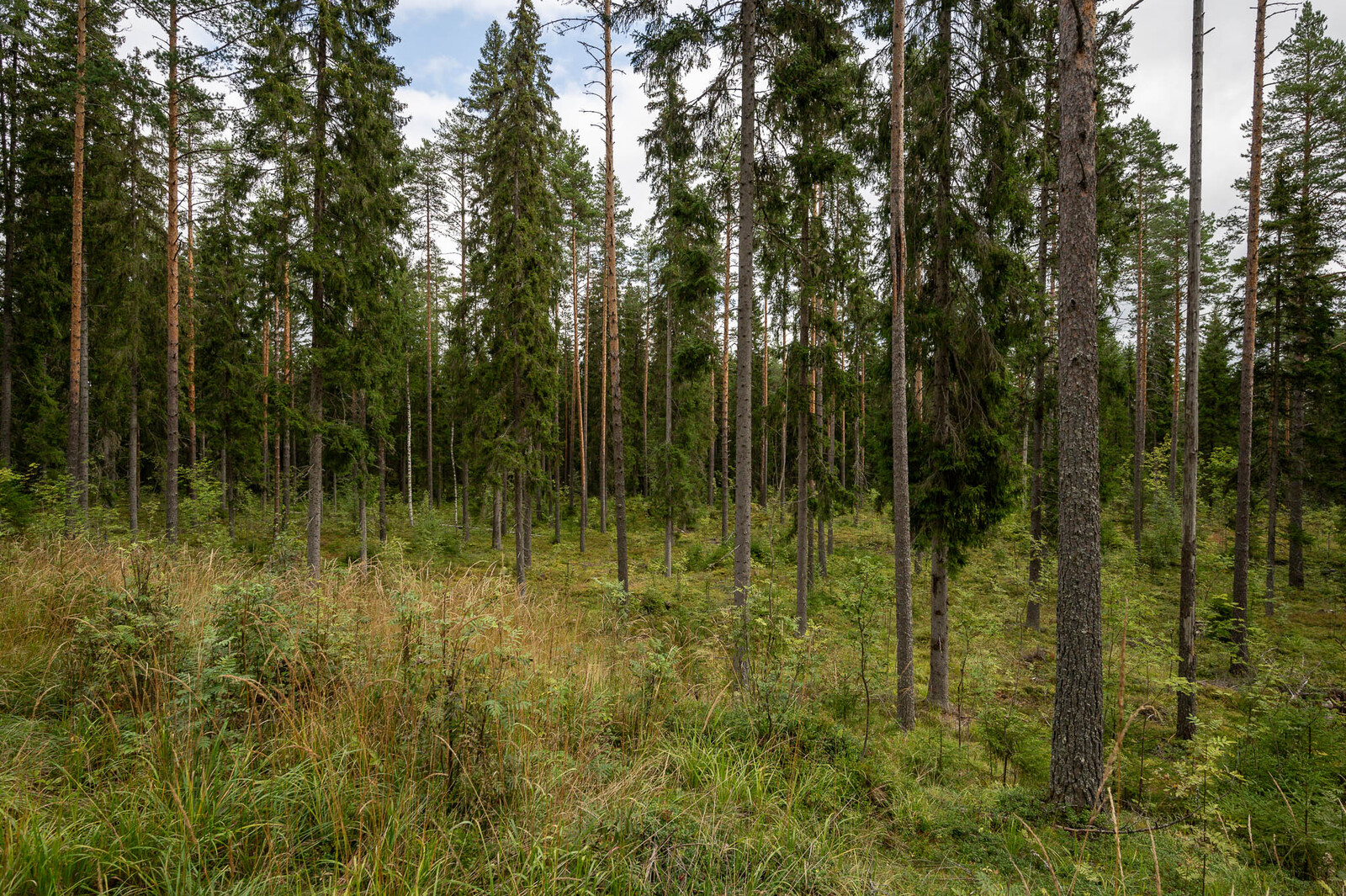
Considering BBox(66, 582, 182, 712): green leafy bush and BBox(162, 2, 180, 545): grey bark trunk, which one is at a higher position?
BBox(162, 2, 180, 545): grey bark trunk

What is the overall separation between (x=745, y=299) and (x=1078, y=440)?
488 cm

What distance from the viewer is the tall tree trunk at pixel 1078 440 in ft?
16.4

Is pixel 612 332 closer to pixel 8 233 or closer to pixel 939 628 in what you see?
pixel 939 628

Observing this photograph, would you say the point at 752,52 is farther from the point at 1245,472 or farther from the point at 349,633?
the point at 1245,472

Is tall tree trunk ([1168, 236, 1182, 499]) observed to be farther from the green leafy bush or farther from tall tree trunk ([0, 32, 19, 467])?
tall tree trunk ([0, 32, 19, 467])

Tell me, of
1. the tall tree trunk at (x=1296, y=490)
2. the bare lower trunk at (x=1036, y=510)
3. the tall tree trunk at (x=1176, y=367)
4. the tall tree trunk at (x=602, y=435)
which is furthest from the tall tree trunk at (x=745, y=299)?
the tall tree trunk at (x=1176, y=367)

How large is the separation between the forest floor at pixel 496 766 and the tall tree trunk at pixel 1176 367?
19.4 meters

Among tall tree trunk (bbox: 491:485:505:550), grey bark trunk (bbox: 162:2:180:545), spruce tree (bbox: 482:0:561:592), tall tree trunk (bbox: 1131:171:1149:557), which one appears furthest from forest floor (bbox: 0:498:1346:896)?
tall tree trunk (bbox: 1131:171:1149:557)

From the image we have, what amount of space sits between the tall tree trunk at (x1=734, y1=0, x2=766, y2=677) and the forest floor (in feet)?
6.72

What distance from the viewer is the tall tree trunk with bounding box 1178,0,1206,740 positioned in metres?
8.09

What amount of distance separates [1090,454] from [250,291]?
26.1 m

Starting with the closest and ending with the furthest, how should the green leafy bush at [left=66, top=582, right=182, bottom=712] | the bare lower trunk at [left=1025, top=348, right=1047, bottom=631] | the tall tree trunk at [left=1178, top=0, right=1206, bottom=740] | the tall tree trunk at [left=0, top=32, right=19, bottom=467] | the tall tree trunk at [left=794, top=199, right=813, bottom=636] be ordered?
the green leafy bush at [left=66, top=582, right=182, bottom=712]
the tall tree trunk at [left=1178, top=0, right=1206, bottom=740]
the tall tree trunk at [left=794, top=199, right=813, bottom=636]
the bare lower trunk at [left=1025, top=348, right=1047, bottom=631]
the tall tree trunk at [left=0, top=32, right=19, bottom=467]

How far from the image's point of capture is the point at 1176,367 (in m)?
21.7

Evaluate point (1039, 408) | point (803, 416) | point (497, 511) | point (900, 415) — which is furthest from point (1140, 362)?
point (497, 511)
